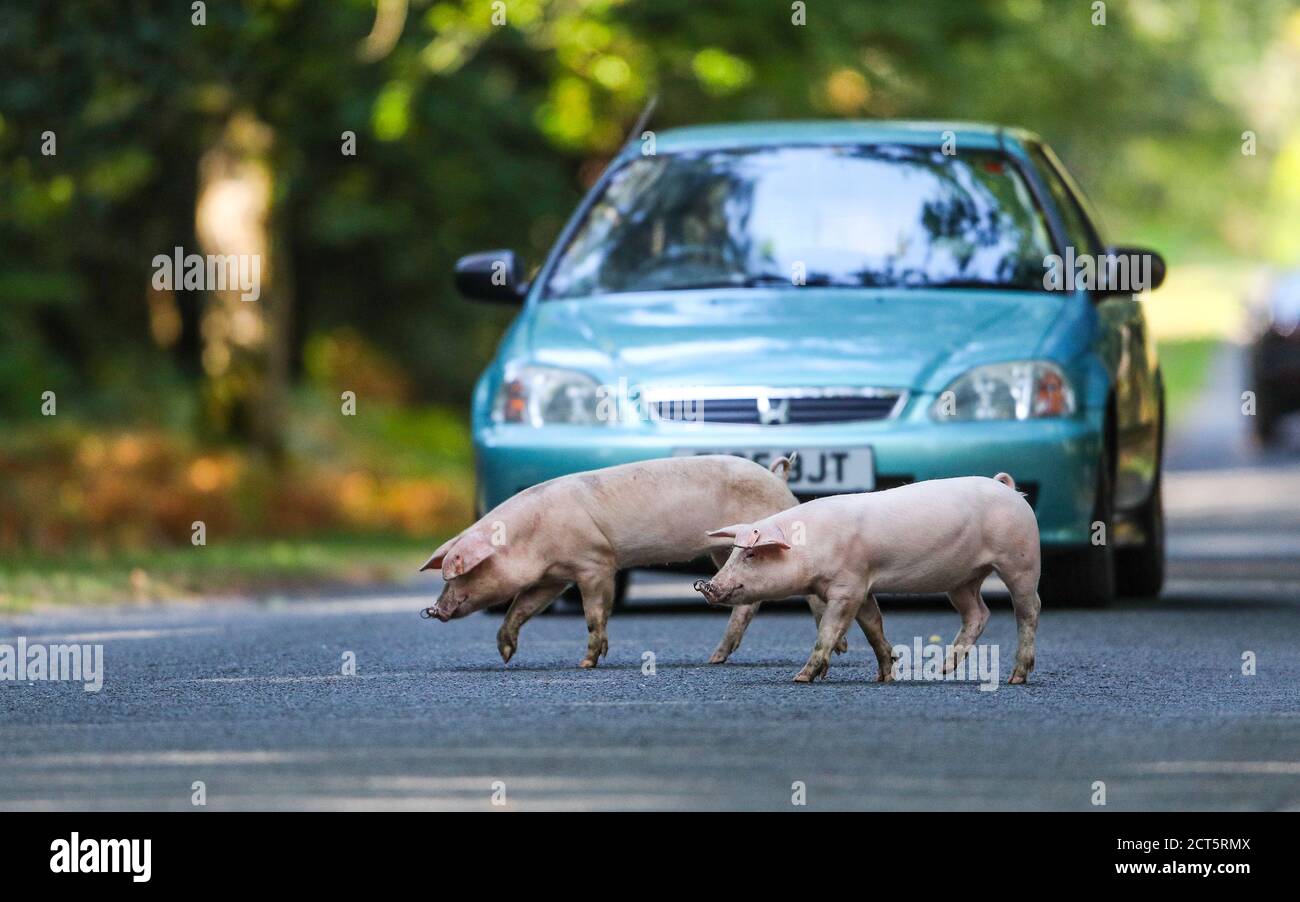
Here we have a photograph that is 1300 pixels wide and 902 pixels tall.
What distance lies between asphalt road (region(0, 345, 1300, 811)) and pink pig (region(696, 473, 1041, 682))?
0.21 metres

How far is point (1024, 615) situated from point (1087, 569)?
2.83 m

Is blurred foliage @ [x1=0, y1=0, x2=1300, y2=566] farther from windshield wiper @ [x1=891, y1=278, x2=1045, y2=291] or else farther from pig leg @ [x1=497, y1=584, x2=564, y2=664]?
pig leg @ [x1=497, y1=584, x2=564, y2=664]

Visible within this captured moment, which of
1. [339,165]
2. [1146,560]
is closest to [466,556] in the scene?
[1146,560]

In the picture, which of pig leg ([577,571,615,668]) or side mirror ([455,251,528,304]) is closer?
pig leg ([577,571,615,668])

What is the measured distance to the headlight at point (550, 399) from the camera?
448 inches

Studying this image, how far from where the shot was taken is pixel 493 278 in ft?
40.5

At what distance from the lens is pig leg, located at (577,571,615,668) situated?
30.9ft

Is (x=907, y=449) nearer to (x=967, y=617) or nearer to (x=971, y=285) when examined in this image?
(x=971, y=285)

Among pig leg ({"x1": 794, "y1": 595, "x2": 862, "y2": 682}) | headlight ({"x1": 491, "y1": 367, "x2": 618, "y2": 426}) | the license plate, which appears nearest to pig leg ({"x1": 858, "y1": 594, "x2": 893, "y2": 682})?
pig leg ({"x1": 794, "y1": 595, "x2": 862, "y2": 682})

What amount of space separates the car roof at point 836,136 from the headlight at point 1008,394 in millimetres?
1656

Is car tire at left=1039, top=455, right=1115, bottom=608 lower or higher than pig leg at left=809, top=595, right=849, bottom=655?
higher

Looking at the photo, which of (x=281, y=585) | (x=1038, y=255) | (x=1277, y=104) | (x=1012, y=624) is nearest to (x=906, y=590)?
(x=1012, y=624)

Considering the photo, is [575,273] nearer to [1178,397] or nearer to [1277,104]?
[1178,397]

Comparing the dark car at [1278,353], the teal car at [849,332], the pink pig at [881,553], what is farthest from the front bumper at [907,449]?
the dark car at [1278,353]
